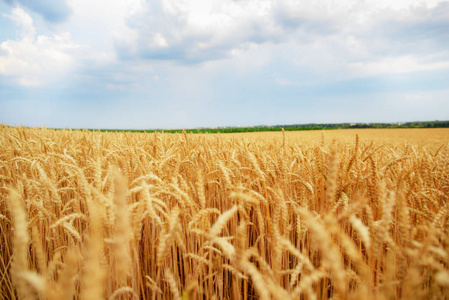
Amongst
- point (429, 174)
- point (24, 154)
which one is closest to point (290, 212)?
point (429, 174)

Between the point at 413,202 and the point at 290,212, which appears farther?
the point at 290,212

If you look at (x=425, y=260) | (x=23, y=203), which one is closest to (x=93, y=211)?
(x=425, y=260)

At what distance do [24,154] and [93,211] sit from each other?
2.58 meters

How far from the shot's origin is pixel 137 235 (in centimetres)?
108

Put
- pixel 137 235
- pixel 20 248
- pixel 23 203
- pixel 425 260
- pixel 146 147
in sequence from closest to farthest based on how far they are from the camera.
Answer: pixel 20 248 → pixel 425 260 → pixel 137 235 → pixel 23 203 → pixel 146 147

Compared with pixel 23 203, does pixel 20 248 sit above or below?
above

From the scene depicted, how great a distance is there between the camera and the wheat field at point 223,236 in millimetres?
705

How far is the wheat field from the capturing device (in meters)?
0.70

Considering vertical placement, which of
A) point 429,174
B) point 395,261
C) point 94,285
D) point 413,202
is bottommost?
point 395,261

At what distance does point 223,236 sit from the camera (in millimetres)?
1930

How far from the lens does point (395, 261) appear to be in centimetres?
159

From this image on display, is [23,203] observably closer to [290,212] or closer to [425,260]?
[290,212]

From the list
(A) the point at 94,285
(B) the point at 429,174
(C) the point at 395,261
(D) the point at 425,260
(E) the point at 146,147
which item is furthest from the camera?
(E) the point at 146,147

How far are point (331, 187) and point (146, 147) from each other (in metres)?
3.07
